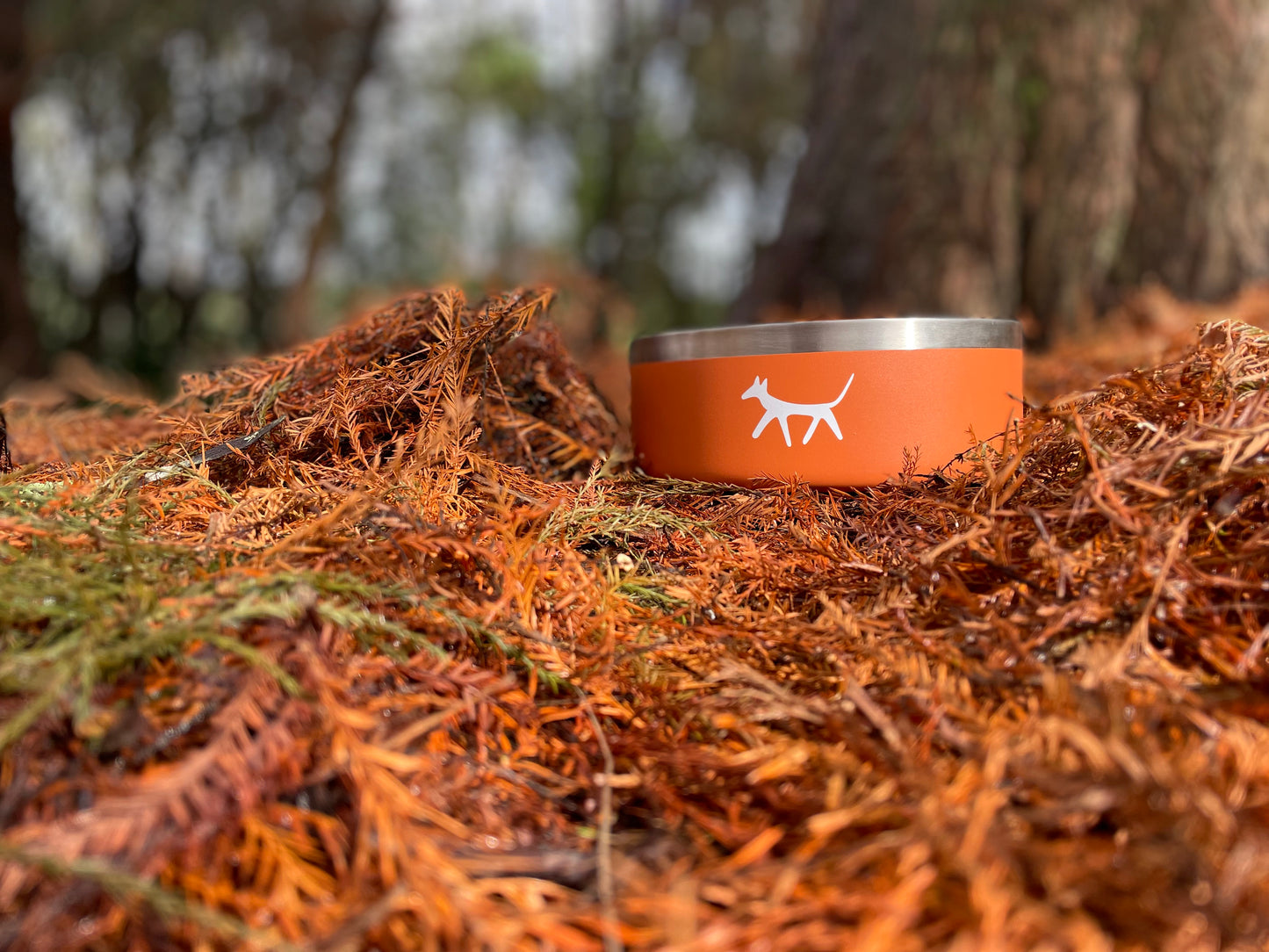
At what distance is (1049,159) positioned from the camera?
1953mm

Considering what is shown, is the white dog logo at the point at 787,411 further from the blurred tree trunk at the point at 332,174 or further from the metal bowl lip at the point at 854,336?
the blurred tree trunk at the point at 332,174

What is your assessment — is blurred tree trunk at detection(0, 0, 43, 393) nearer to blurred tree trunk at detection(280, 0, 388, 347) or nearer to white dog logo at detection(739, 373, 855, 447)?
blurred tree trunk at detection(280, 0, 388, 347)

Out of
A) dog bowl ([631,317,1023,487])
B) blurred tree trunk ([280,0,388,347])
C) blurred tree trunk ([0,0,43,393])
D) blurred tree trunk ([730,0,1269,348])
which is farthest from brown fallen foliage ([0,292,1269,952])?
blurred tree trunk ([280,0,388,347])

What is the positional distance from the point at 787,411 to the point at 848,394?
0.16 feet

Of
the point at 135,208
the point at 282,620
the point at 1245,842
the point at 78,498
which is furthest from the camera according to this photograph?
the point at 135,208

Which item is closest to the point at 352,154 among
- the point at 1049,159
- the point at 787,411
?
the point at 1049,159

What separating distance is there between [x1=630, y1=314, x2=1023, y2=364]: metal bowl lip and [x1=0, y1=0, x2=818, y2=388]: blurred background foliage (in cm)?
46

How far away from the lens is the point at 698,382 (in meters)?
0.73

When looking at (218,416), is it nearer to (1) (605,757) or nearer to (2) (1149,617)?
(1) (605,757)

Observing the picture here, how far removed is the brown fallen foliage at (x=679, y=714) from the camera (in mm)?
281

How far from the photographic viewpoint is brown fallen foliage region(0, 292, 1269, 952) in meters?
0.28

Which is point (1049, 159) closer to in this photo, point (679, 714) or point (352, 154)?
point (679, 714)

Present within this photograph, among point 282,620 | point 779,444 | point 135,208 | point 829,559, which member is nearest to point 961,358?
point 779,444

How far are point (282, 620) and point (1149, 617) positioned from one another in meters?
0.41
